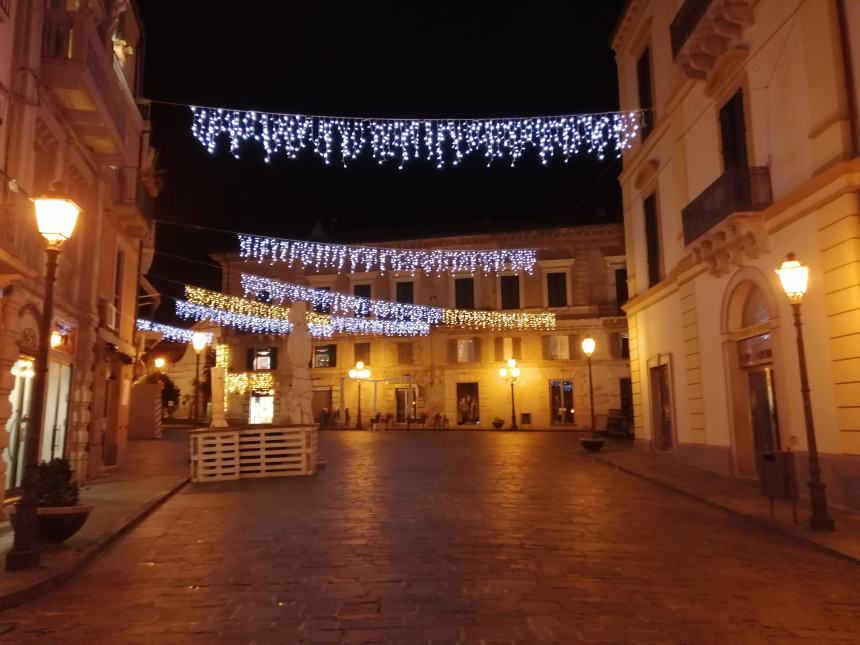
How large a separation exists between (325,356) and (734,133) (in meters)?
32.2

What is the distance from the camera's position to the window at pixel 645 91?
60.7 ft

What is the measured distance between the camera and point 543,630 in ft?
15.6

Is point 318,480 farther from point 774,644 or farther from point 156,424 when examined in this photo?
point 156,424

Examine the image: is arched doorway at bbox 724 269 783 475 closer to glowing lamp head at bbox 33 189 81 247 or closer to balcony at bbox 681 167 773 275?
balcony at bbox 681 167 773 275

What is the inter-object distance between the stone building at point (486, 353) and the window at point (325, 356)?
6 cm

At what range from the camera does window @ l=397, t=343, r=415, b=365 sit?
4091cm

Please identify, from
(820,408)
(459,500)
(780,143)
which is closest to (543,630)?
(459,500)

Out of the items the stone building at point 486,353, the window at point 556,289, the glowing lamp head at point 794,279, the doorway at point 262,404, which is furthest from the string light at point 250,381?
the glowing lamp head at point 794,279

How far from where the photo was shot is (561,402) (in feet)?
126

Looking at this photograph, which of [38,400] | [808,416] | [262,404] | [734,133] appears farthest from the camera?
[262,404]

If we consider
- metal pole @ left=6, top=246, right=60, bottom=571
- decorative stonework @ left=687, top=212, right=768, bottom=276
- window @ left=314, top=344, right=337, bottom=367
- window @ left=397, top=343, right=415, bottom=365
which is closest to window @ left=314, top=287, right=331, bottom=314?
window @ left=314, top=344, right=337, bottom=367

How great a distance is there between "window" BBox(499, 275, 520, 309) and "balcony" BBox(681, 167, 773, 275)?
25.9 m

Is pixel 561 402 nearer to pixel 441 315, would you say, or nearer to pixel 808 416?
pixel 441 315

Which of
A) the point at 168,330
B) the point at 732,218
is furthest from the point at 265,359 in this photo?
the point at 732,218
